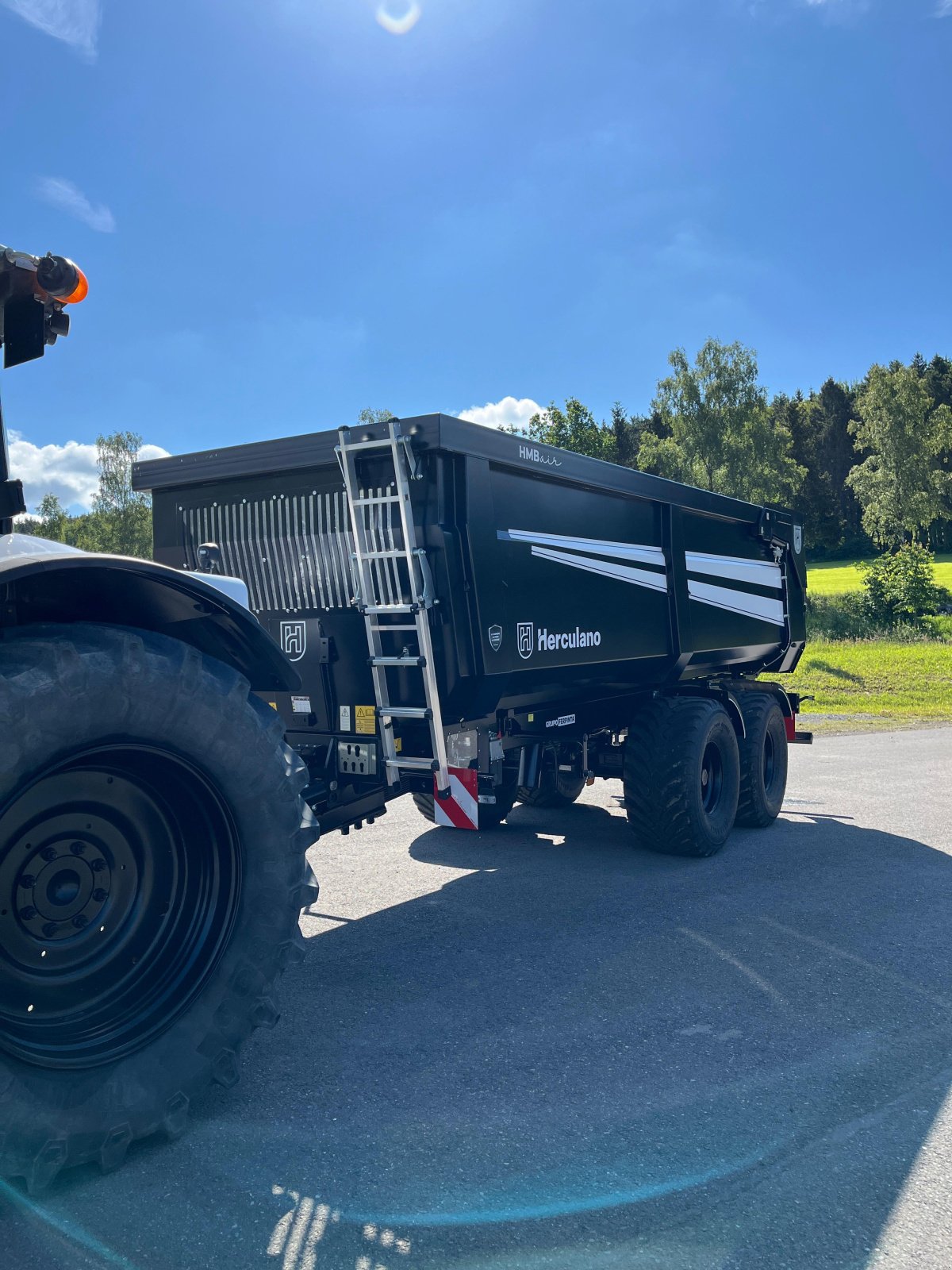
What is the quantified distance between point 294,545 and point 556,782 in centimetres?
342

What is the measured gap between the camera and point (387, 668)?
16.3 feet

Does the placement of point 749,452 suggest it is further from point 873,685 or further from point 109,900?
point 109,900

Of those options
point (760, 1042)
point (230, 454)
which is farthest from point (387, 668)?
point (760, 1042)

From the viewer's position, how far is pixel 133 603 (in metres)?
3.04

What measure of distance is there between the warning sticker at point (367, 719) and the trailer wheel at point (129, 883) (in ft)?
5.65

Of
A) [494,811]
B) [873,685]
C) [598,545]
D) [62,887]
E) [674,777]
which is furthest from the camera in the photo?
[873,685]

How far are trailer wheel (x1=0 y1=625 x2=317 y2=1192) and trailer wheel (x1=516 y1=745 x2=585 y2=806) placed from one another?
3.61 meters

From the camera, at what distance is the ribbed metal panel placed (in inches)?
193

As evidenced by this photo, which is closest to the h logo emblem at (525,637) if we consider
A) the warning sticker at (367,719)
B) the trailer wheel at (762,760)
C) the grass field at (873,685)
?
the warning sticker at (367,719)

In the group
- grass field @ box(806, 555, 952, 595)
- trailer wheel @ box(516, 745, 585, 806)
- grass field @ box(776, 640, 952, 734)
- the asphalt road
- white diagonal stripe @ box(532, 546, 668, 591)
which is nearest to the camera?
the asphalt road

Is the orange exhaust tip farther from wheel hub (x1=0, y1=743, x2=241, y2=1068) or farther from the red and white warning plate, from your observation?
the red and white warning plate

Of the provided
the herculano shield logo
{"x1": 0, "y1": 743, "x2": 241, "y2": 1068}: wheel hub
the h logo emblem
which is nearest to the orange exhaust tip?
{"x1": 0, "y1": 743, "x2": 241, "y2": 1068}: wheel hub

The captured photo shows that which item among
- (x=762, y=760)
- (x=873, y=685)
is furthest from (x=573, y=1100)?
(x=873, y=685)

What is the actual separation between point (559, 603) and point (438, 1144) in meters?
3.28
